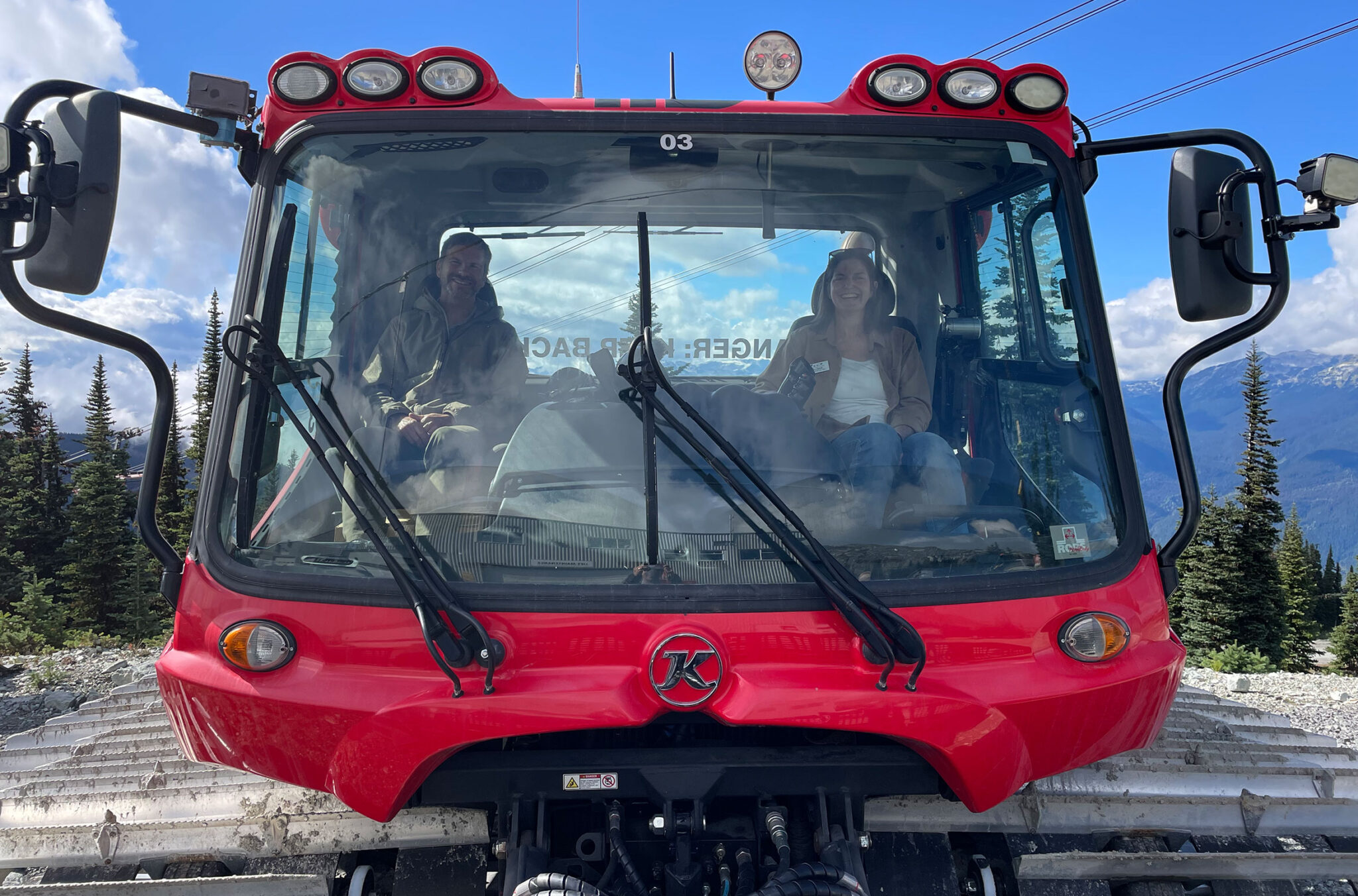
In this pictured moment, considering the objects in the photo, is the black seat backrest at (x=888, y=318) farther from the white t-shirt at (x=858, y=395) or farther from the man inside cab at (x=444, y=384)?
the man inside cab at (x=444, y=384)

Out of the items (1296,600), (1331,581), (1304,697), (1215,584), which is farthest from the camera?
(1331,581)

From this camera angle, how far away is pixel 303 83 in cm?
277

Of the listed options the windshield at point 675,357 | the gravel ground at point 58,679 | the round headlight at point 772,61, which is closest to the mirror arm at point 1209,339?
the windshield at point 675,357

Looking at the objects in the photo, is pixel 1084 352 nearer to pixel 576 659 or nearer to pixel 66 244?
pixel 576 659

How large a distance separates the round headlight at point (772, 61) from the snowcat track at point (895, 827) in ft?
7.01

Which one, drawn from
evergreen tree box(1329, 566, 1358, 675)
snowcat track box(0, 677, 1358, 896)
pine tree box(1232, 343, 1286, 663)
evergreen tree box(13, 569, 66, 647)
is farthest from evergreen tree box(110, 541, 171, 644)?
evergreen tree box(1329, 566, 1358, 675)

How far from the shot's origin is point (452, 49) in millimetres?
2779

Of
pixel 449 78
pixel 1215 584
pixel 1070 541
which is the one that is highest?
pixel 449 78

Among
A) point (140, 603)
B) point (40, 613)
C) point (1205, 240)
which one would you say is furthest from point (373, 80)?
point (140, 603)

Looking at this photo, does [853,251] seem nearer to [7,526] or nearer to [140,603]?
[140,603]

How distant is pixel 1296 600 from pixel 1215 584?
33.8 feet

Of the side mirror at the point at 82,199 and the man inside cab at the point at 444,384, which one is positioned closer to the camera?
the side mirror at the point at 82,199

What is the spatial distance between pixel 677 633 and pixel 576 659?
257 mm

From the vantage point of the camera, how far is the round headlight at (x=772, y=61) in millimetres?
3031
